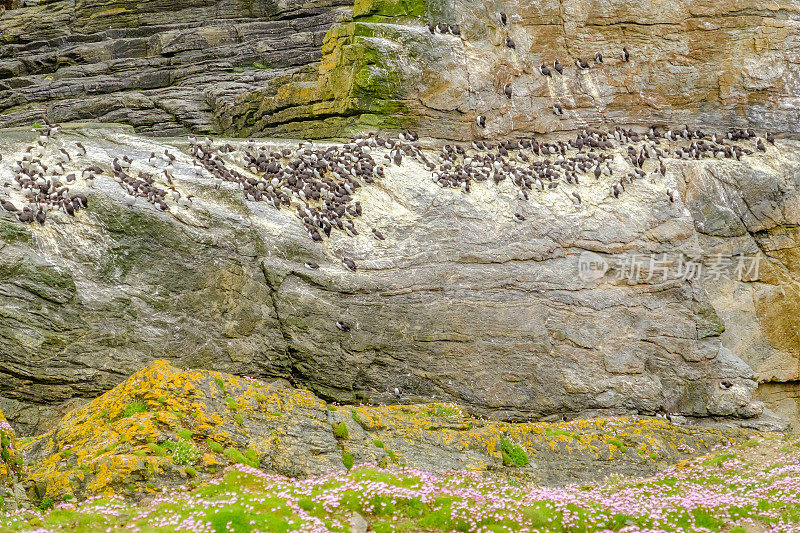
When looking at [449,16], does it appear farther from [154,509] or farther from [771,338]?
[154,509]

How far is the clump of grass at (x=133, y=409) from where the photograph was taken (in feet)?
56.2

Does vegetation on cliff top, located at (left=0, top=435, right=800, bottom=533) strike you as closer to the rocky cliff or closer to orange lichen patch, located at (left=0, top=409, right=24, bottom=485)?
orange lichen patch, located at (left=0, top=409, right=24, bottom=485)

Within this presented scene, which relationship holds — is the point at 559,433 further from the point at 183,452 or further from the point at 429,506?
the point at 183,452

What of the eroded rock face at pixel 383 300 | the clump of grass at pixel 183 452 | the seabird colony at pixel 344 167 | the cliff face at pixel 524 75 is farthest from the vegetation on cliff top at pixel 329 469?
the cliff face at pixel 524 75

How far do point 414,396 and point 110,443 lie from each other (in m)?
9.05

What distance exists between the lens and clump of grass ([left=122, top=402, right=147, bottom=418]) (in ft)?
56.2

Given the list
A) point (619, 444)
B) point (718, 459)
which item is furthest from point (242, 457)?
point (718, 459)

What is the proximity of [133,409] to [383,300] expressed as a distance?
8236 millimetres

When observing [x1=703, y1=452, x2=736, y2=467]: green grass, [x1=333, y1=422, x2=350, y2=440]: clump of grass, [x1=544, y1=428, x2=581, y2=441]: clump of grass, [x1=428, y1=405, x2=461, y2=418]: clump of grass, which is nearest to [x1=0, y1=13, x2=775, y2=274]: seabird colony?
[x1=428, y1=405, x2=461, y2=418]: clump of grass

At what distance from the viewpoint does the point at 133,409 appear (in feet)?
56.4

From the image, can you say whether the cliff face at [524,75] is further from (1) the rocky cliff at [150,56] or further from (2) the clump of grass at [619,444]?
(2) the clump of grass at [619,444]

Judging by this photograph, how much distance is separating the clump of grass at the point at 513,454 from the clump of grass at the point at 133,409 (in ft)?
29.0

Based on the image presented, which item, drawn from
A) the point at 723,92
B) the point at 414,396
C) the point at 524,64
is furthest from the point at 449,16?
the point at 414,396

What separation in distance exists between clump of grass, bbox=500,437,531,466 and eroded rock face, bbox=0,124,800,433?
2256 millimetres
